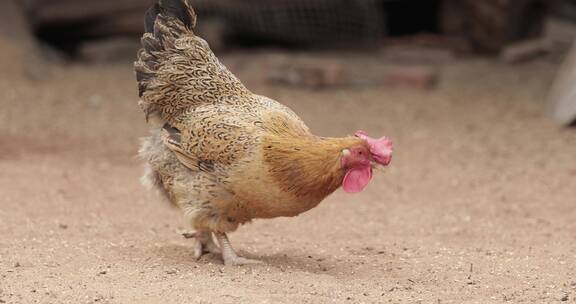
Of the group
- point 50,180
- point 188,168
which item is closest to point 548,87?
point 50,180

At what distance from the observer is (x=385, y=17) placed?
16094mm

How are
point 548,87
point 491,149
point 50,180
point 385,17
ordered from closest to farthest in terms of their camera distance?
1. point 50,180
2. point 491,149
3. point 548,87
4. point 385,17

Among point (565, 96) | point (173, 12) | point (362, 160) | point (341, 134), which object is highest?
point (565, 96)

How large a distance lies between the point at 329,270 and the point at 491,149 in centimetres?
453

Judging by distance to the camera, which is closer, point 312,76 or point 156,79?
point 156,79

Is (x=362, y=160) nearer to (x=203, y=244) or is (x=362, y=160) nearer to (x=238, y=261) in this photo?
(x=238, y=261)

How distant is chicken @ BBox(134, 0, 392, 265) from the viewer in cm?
491

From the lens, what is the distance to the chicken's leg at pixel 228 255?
5.44 metres

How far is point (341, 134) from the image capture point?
1006 cm

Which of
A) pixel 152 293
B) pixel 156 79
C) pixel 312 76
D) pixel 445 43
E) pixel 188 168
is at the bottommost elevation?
pixel 152 293

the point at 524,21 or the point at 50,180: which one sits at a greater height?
the point at 524,21

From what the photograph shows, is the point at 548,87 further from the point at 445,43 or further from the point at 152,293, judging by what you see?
the point at 152,293

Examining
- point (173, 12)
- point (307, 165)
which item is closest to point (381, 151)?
point (307, 165)

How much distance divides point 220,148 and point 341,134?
5.02 m
